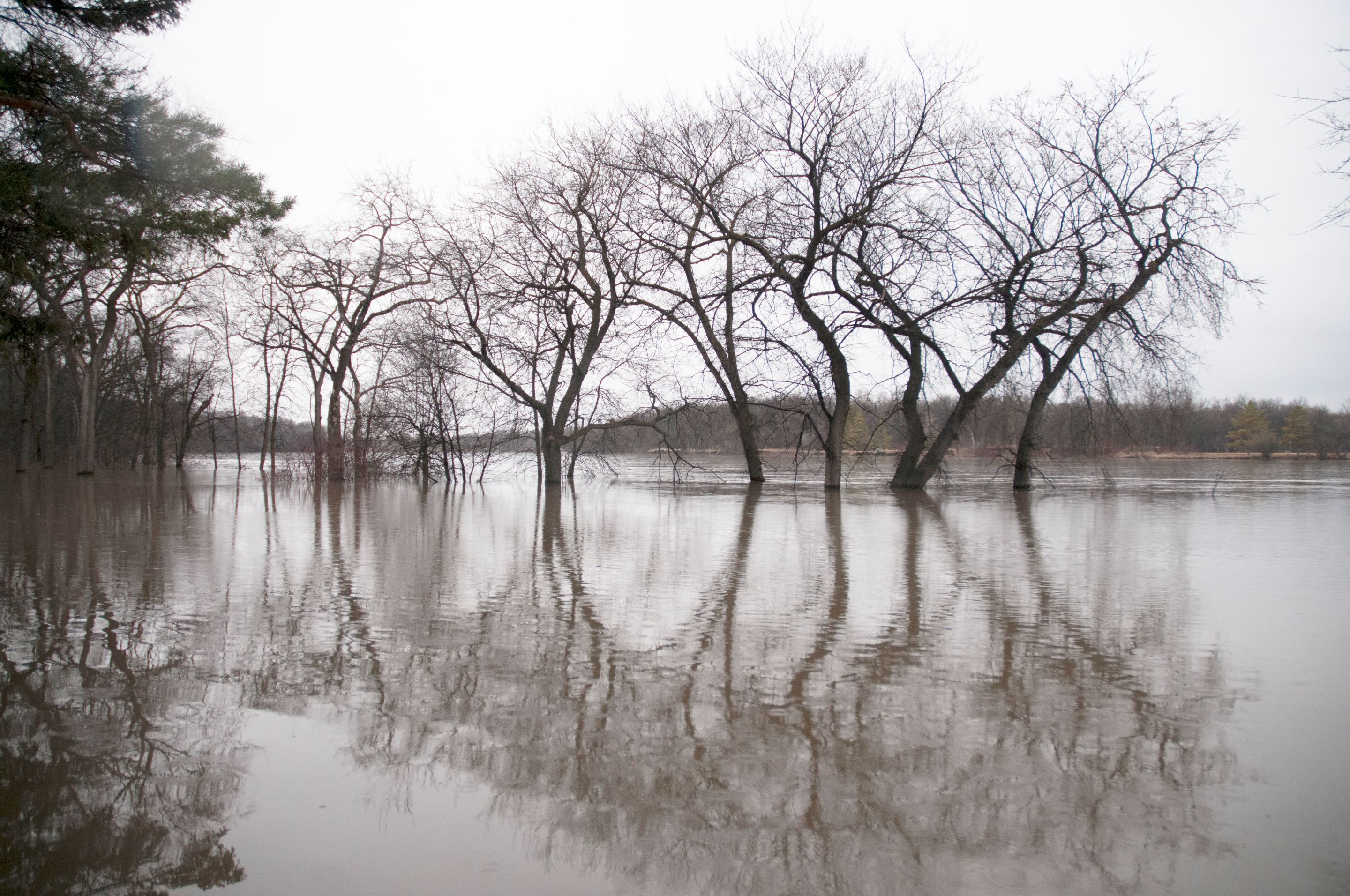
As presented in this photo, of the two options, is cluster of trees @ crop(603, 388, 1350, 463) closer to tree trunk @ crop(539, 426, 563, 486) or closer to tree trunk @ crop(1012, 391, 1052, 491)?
tree trunk @ crop(1012, 391, 1052, 491)

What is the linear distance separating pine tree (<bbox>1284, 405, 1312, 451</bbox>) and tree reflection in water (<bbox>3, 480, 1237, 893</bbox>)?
2981 inches

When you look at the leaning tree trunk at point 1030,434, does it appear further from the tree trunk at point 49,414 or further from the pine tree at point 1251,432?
the pine tree at point 1251,432

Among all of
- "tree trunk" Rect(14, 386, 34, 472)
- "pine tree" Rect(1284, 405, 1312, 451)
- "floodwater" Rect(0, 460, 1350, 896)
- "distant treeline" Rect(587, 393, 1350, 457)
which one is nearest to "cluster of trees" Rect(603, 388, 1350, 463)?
"distant treeline" Rect(587, 393, 1350, 457)

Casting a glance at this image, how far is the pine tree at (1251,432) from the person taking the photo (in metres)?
72.1

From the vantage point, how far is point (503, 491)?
25.4 meters

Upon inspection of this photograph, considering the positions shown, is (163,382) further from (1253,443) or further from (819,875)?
(1253,443)

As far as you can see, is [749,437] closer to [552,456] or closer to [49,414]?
[552,456]

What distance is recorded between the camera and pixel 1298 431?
2862 inches

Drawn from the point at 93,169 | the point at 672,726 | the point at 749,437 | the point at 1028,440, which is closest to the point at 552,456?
the point at 749,437

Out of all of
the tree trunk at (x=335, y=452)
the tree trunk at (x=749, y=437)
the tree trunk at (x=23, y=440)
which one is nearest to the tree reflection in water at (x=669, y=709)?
the tree trunk at (x=749, y=437)

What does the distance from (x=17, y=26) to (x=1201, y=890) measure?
12.6 metres

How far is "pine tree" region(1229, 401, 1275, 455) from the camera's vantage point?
236ft

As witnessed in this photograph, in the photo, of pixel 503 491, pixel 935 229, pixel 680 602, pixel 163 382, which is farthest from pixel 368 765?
pixel 163 382

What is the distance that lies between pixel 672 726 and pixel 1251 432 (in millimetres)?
84214
